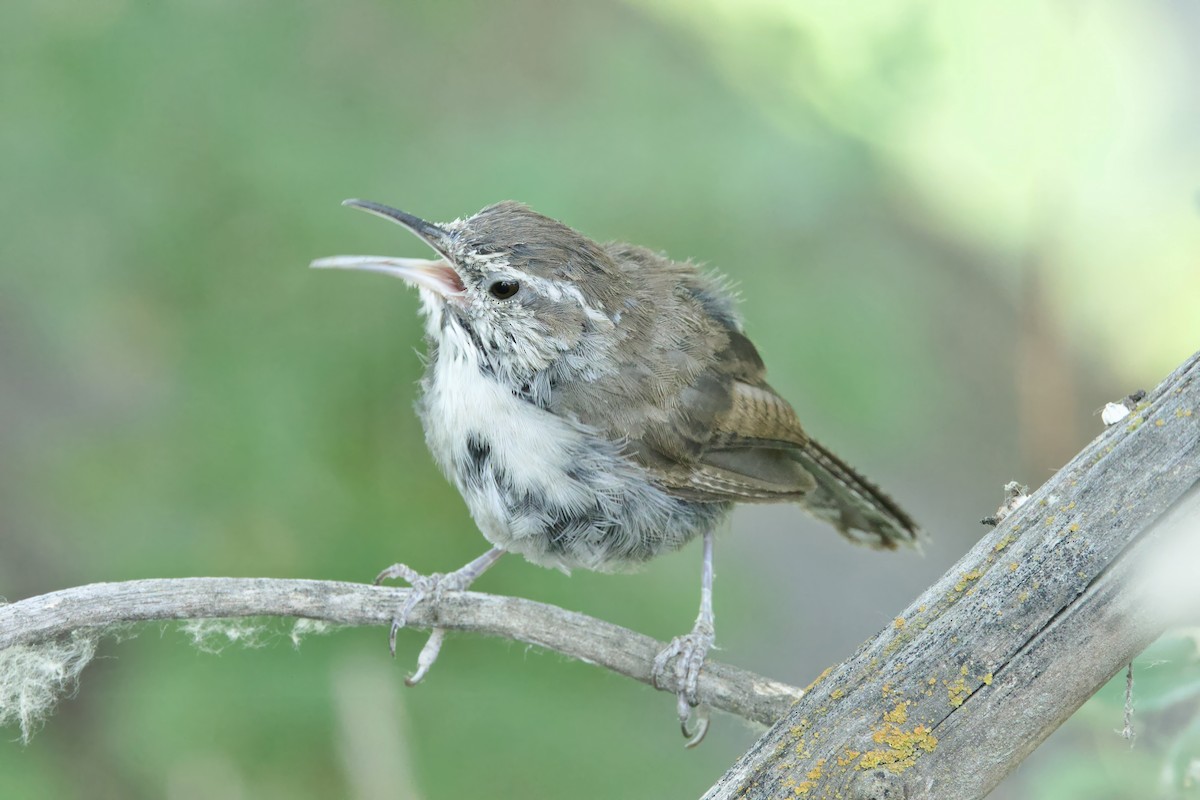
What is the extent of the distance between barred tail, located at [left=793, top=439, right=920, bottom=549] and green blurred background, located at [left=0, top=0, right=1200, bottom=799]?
1.04ft

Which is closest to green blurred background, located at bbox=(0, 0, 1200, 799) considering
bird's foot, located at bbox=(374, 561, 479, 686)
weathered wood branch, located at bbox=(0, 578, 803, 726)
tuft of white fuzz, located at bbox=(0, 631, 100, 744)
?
bird's foot, located at bbox=(374, 561, 479, 686)

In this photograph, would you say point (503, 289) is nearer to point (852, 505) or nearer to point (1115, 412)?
point (852, 505)

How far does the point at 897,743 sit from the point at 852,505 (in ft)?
6.51

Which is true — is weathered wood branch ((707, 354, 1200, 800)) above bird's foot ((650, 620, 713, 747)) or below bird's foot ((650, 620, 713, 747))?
below

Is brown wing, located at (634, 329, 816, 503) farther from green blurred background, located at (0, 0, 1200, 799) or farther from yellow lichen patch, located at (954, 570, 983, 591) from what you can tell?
yellow lichen patch, located at (954, 570, 983, 591)

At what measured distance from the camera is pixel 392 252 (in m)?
4.03

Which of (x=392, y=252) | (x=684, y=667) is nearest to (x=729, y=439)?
(x=684, y=667)

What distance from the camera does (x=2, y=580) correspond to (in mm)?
4320

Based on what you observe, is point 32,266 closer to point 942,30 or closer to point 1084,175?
point 942,30

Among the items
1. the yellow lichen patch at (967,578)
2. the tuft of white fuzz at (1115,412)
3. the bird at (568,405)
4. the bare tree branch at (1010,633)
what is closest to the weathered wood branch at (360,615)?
the bare tree branch at (1010,633)

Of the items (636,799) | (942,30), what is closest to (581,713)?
(636,799)

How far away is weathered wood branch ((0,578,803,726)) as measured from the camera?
8.14ft

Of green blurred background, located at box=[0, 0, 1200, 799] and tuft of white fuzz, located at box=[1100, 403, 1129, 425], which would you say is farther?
green blurred background, located at box=[0, 0, 1200, 799]

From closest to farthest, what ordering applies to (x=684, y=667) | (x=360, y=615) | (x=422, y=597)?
(x=360, y=615)
(x=422, y=597)
(x=684, y=667)
